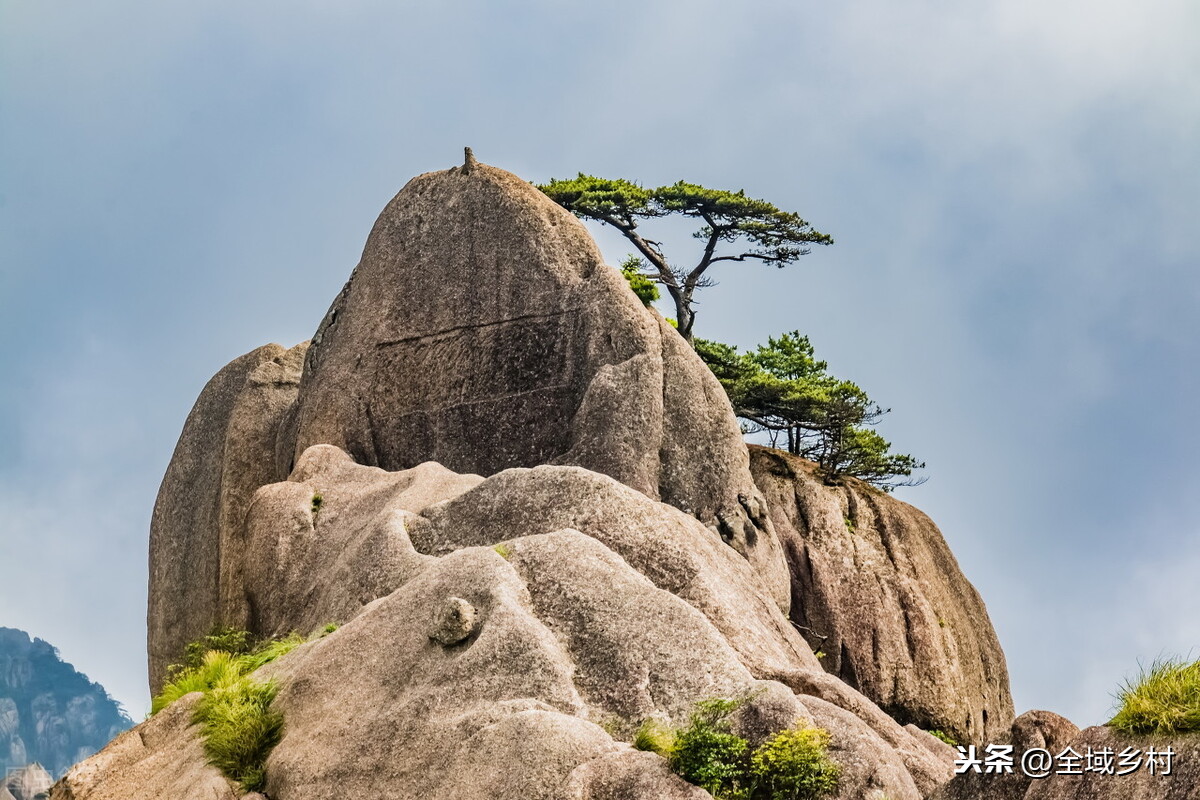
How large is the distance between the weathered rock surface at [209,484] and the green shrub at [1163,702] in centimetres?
2926

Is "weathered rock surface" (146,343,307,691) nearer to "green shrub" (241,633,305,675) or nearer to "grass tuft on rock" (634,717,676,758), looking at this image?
"green shrub" (241,633,305,675)

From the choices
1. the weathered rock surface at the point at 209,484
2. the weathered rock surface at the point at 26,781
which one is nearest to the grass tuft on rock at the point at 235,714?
the weathered rock surface at the point at 209,484

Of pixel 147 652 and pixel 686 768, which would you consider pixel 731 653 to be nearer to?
pixel 686 768

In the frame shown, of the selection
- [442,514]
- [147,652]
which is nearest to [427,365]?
[442,514]

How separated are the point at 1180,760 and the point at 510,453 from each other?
71.4 feet

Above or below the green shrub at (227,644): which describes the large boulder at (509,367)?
above

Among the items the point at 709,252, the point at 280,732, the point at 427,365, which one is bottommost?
the point at 280,732

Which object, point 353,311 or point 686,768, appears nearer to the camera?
point 686,768

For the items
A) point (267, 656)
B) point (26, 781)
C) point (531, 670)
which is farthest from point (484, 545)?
point (26, 781)

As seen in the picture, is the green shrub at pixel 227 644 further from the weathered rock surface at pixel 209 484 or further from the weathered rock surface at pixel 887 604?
the weathered rock surface at pixel 887 604

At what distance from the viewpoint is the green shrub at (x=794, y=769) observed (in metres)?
16.4

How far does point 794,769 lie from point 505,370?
19.5 metres

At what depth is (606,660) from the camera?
18.8m

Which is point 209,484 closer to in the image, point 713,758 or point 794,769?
point 713,758
